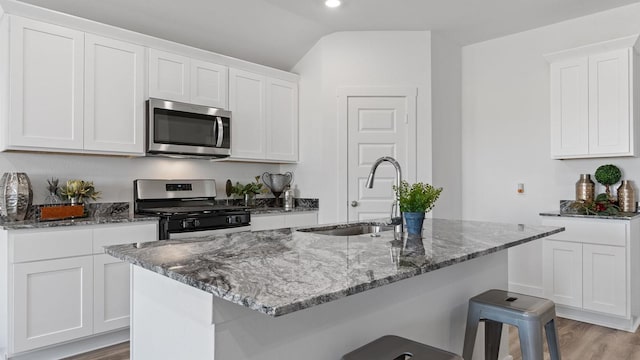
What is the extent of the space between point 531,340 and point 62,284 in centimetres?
268

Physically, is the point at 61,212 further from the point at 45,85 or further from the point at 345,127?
the point at 345,127

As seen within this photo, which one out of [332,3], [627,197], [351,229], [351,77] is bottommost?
[351,229]

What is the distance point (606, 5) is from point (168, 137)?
3.88 meters

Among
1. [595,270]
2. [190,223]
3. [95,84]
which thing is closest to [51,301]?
[190,223]

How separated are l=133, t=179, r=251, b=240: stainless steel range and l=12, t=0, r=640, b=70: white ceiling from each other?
1.33m

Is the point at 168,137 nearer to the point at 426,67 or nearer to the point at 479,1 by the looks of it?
the point at 426,67

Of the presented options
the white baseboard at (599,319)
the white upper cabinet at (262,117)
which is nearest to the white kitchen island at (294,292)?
the white baseboard at (599,319)

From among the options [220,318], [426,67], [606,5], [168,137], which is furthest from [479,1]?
[220,318]

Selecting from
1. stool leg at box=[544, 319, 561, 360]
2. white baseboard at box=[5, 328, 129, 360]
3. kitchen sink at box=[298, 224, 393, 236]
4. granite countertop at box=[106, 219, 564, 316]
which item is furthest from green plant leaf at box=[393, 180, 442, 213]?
white baseboard at box=[5, 328, 129, 360]

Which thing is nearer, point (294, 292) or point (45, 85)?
point (294, 292)

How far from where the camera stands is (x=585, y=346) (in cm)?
288

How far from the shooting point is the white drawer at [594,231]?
3166mm

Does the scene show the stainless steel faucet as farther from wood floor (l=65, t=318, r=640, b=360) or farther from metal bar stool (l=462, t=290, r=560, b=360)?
wood floor (l=65, t=318, r=640, b=360)

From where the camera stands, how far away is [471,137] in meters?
4.50
